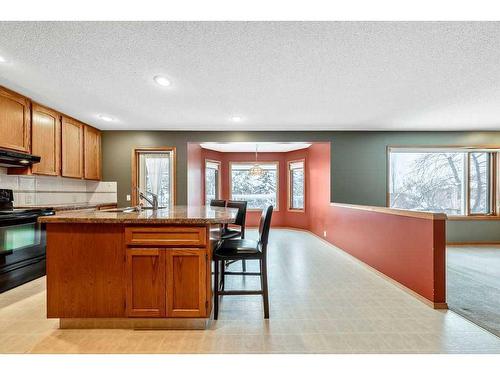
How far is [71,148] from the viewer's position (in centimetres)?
412

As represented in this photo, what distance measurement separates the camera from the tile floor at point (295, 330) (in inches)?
67.6

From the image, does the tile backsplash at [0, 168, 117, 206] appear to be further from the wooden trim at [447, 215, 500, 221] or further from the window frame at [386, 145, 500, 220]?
the wooden trim at [447, 215, 500, 221]

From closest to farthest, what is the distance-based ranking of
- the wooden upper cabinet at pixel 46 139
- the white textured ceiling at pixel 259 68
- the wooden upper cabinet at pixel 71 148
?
the white textured ceiling at pixel 259 68 → the wooden upper cabinet at pixel 46 139 → the wooden upper cabinet at pixel 71 148

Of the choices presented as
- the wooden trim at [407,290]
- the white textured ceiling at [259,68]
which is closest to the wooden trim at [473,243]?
the white textured ceiling at [259,68]

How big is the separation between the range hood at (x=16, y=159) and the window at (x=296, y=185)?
5396 mm

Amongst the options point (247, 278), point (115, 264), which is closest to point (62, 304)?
point (115, 264)

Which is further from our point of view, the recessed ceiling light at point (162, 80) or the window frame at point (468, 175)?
the window frame at point (468, 175)

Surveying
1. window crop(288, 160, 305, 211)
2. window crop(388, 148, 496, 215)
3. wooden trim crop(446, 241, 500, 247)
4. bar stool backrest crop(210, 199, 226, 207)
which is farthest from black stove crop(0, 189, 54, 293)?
wooden trim crop(446, 241, 500, 247)

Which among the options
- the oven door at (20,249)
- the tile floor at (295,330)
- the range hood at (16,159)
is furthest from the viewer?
the range hood at (16,159)

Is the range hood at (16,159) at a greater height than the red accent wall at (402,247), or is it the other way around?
the range hood at (16,159)

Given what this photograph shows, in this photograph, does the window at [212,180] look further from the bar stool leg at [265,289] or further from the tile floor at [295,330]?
the bar stool leg at [265,289]

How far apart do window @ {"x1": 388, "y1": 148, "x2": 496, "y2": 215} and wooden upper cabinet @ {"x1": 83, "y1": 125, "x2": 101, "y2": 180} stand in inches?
223

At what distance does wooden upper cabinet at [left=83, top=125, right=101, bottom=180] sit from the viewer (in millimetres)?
4453

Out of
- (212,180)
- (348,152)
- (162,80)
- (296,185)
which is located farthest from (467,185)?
(162,80)
